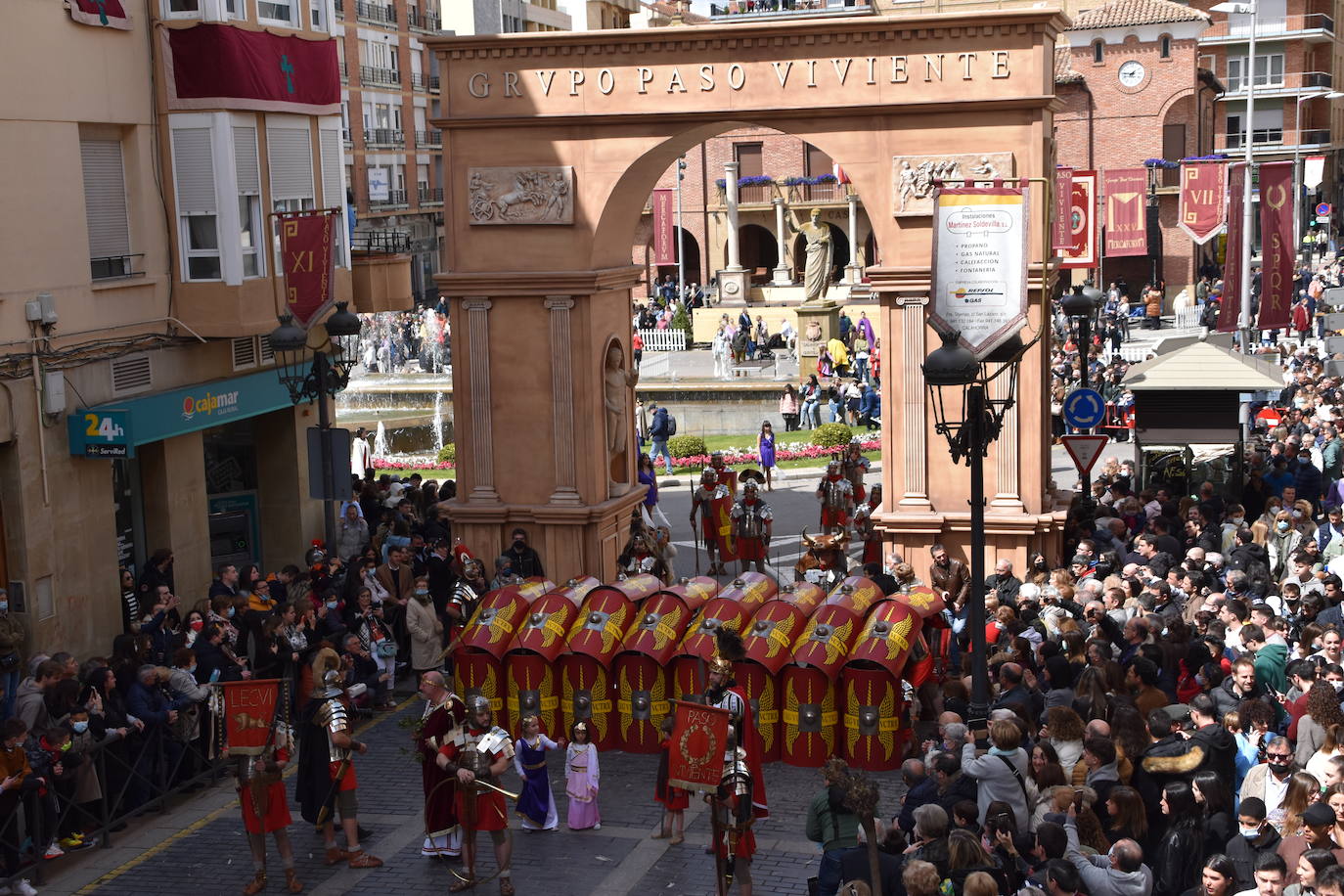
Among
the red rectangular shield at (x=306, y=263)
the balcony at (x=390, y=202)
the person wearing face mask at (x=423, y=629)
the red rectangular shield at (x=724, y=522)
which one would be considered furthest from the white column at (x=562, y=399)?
the balcony at (x=390, y=202)

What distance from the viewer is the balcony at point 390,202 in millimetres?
66688

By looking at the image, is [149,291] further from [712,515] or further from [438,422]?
[438,422]

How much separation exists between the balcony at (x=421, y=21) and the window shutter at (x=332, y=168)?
152 ft

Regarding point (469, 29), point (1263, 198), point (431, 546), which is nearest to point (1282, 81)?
point (469, 29)

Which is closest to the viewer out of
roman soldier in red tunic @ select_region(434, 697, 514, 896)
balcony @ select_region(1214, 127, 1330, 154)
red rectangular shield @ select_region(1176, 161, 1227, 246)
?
roman soldier in red tunic @ select_region(434, 697, 514, 896)

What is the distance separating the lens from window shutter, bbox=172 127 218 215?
822 inches

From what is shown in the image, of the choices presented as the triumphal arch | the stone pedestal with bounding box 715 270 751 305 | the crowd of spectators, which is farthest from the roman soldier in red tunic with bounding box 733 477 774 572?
the stone pedestal with bounding box 715 270 751 305

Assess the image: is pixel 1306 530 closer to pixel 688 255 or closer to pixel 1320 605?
pixel 1320 605

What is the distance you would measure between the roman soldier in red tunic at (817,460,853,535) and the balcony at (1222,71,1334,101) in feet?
195

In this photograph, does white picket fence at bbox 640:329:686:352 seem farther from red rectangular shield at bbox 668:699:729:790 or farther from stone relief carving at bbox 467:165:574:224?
red rectangular shield at bbox 668:699:729:790

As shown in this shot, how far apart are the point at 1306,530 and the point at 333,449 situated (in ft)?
34.8

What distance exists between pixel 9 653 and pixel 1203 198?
23.2 metres

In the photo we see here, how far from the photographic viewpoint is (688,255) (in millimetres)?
73875

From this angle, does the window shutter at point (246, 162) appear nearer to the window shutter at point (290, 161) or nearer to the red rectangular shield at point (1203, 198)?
the window shutter at point (290, 161)
